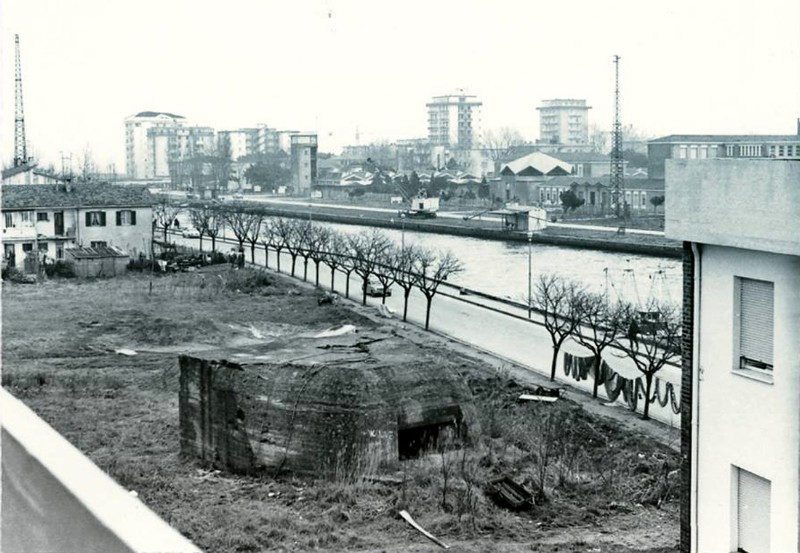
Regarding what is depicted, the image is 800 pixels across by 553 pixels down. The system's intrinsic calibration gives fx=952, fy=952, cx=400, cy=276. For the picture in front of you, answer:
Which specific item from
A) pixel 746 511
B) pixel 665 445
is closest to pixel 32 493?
pixel 746 511

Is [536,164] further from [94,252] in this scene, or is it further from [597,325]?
[597,325]

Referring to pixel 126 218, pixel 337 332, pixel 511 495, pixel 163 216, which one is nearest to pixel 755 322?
pixel 511 495

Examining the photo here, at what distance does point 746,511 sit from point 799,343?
745mm

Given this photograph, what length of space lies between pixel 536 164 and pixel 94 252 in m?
25.1

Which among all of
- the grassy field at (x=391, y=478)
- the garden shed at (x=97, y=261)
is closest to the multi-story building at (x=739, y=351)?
the grassy field at (x=391, y=478)

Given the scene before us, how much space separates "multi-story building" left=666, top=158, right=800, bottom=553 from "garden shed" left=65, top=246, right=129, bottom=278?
51.7 ft

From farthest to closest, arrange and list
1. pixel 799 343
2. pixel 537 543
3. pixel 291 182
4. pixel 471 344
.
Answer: pixel 291 182 → pixel 471 344 → pixel 537 543 → pixel 799 343

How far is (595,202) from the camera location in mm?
35250

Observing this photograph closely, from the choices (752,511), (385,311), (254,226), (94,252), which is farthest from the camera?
(254,226)

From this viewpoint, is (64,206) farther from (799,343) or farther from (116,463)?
(799,343)

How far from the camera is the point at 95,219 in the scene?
782 inches

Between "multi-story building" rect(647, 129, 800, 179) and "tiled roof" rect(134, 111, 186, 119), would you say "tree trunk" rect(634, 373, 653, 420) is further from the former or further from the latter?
"tiled roof" rect(134, 111, 186, 119)

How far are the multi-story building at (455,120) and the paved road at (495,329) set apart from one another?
50.8m

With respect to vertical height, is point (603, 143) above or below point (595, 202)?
above
